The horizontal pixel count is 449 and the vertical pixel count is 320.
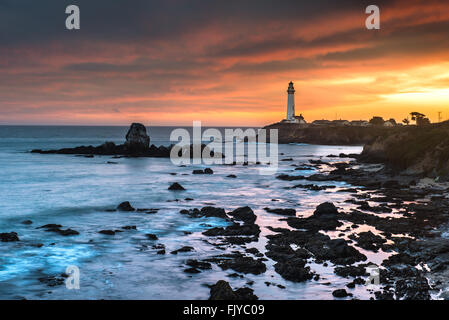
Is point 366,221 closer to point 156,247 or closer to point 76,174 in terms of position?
point 156,247

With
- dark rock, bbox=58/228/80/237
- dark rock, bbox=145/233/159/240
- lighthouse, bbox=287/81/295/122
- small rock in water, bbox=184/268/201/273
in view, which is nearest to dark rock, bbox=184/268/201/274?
small rock in water, bbox=184/268/201/273

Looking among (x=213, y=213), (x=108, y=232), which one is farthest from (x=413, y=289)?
(x=108, y=232)

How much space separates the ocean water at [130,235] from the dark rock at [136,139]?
1387 inches

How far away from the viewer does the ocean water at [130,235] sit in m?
13.5

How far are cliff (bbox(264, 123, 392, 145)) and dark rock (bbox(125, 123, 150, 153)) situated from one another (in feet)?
248

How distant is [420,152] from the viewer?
141 feet

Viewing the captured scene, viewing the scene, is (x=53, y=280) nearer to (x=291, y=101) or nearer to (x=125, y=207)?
A: (x=125, y=207)

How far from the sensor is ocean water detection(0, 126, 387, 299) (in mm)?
13539

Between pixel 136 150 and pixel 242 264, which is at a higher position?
pixel 136 150

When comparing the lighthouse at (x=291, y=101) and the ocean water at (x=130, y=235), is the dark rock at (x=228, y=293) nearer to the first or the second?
the ocean water at (x=130, y=235)

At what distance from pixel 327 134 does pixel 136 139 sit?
79.9 meters

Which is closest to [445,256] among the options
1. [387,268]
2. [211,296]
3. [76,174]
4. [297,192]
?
[387,268]

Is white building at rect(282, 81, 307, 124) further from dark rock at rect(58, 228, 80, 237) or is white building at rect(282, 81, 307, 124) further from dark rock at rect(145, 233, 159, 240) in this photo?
dark rock at rect(145, 233, 159, 240)

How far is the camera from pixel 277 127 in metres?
170
